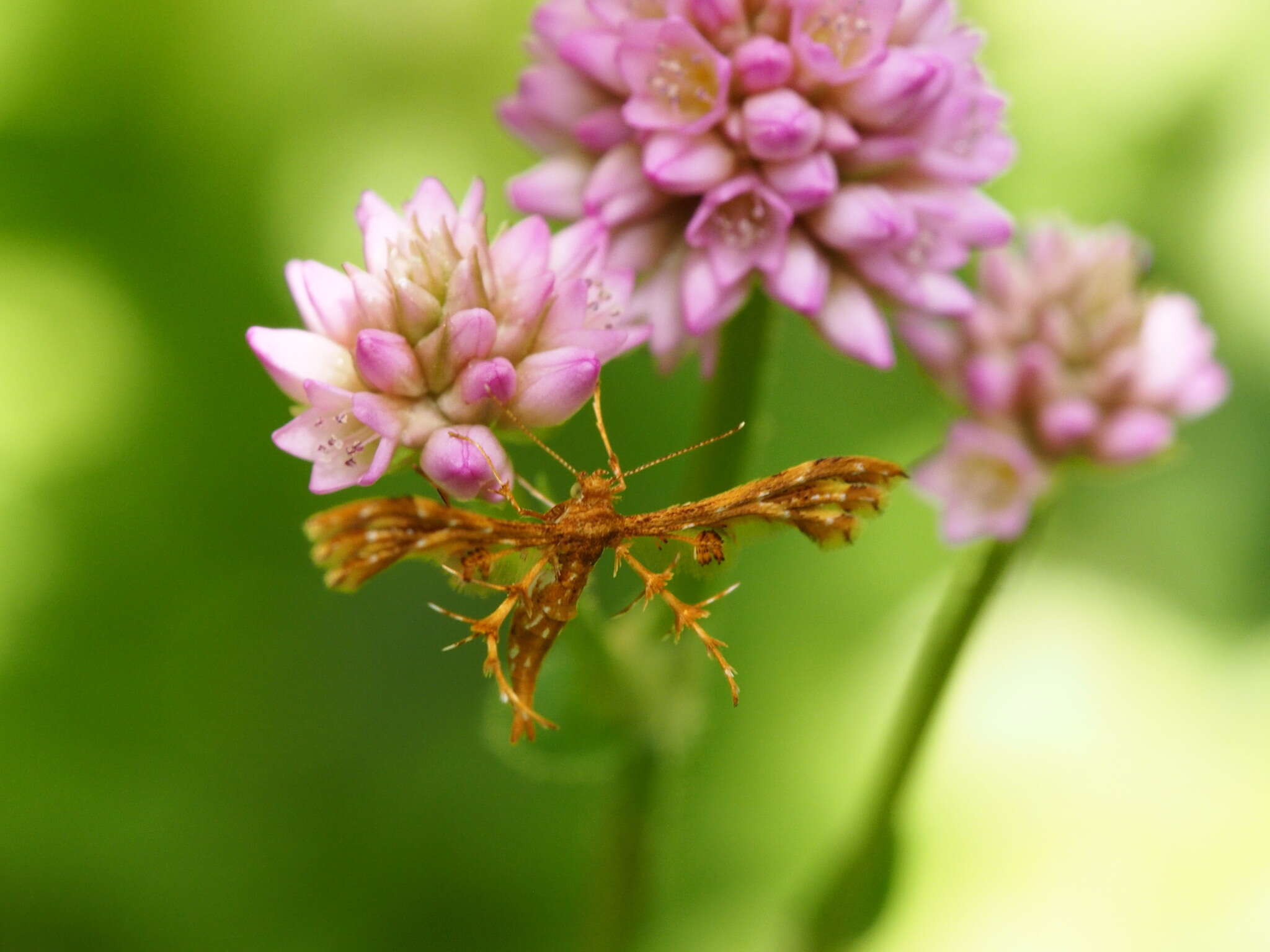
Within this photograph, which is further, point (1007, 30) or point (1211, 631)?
point (1007, 30)

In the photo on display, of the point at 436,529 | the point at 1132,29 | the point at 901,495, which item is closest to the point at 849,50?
the point at 436,529

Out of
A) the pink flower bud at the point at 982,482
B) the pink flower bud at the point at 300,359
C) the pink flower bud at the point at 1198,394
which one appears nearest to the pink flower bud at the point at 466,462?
the pink flower bud at the point at 300,359

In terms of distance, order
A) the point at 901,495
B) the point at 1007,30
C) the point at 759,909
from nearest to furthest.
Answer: the point at 759,909 → the point at 901,495 → the point at 1007,30

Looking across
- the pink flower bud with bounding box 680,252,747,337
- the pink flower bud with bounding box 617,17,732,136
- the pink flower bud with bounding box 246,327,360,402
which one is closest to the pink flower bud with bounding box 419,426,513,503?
the pink flower bud with bounding box 246,327,360,402

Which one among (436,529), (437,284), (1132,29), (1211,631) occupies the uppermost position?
(437,284)

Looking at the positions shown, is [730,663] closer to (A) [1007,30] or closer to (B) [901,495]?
(B) [901,495]

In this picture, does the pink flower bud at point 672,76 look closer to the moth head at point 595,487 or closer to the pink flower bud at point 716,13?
the pink flower bud at point 716,13
